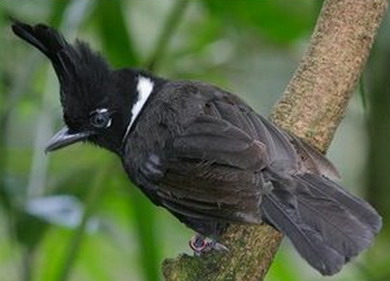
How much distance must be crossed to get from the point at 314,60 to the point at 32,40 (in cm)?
72

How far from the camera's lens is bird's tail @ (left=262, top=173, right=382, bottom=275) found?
3072 mm

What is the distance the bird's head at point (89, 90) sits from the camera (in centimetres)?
349

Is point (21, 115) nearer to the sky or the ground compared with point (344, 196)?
nearer to the ground

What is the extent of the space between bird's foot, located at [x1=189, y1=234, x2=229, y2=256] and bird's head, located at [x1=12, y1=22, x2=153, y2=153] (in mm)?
370

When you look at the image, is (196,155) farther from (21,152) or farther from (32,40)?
(21,152)

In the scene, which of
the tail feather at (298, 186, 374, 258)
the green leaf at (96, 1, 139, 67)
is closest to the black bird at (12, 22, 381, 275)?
the tail feather at (298, 186, 374, 258)

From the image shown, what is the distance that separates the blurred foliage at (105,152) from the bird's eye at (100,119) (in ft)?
0.86

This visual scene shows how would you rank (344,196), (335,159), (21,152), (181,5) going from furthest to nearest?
(335,159) < (21,152) < (181,5) < (344,196)

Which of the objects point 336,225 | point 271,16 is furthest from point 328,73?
point 271,16

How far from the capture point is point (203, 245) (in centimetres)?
345

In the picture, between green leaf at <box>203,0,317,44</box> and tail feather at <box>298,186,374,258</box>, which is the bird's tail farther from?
green leaf at <box>203,0,317,44</box>

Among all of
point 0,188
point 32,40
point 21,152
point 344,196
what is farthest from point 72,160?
point 344,196

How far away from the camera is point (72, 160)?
4668 millimetres

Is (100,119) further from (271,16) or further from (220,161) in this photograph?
(271,16)
